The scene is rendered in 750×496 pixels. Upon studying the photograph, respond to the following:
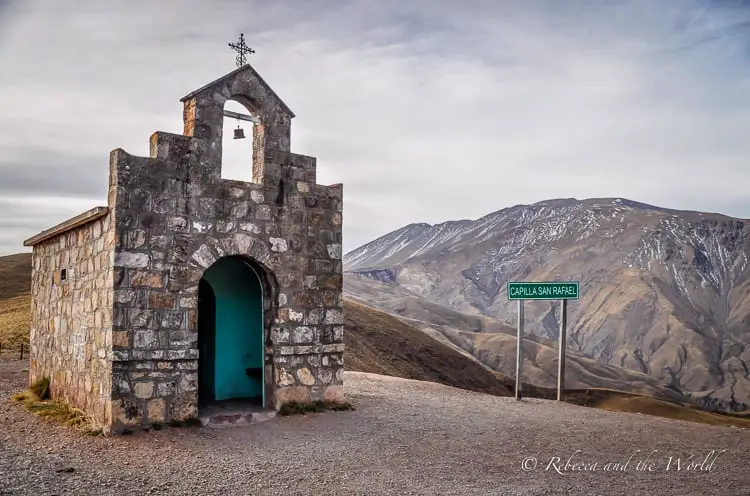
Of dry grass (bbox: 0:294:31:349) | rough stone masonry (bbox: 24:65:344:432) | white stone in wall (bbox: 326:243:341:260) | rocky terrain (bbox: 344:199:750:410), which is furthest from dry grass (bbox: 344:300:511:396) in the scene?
rocky terrain (bbox: 344:199:750:410)

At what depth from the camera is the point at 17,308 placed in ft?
93.4

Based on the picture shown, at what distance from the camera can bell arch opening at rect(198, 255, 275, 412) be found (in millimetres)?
10766

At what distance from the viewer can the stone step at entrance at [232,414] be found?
9094 mm

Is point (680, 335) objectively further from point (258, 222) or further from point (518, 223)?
point (258, 222)

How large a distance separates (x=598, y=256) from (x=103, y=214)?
4779 inches

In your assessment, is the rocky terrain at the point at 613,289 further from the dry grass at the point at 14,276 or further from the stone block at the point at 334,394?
the stone block at the point at 334,394

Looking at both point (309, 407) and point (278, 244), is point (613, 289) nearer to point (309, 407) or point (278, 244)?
point (309, 407)

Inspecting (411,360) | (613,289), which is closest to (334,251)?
(411,360)

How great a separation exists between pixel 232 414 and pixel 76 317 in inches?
111

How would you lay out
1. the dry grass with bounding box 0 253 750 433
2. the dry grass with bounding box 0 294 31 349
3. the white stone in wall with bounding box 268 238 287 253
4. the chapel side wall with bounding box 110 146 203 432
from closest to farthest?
the chapel side wall with bounding box 110 146 203 432 < the white stone in wall with bounding box 268 238 287 253 < the dry grass with bounding box 0 294 31 349 < the dry grass with bounding box 0 253 750 433

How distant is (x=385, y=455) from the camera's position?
7.49m

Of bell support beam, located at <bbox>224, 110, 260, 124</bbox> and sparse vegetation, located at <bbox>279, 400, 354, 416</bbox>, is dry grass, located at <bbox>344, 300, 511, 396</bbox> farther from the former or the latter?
bell support beam, located at <bbox>224, 110, 260, 124</bbox>

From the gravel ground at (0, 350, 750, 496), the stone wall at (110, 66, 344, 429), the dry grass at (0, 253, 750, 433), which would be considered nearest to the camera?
the gravel ground at (0, 350, 750, 496)

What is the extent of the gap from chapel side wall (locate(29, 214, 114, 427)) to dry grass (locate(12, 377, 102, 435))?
113 mm
